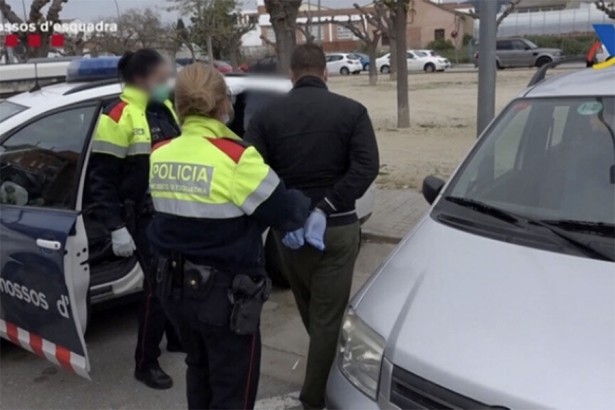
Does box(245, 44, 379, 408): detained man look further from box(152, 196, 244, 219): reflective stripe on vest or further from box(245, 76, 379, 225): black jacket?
box(152, 196, 244, 219): reflective stripe on vest

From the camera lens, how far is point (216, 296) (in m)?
2.50

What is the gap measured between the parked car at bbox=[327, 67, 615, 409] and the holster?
36cm

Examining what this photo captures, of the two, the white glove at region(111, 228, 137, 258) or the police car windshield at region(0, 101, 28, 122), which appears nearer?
the white glove at region(111, 228, 137, 258)

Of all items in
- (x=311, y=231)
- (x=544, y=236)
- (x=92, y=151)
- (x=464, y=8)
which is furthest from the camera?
(x=464, y=8)

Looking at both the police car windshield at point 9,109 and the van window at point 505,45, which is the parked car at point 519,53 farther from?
the police car windshield at point 9,109

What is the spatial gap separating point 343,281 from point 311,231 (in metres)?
0.46

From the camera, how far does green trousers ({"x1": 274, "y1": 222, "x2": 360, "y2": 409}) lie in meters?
3.26

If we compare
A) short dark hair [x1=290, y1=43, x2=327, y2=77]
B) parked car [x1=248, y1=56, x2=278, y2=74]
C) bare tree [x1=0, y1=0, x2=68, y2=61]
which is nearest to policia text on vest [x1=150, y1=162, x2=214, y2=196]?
short dark hair [x1=290, y1=43, x2=327, y2=77]

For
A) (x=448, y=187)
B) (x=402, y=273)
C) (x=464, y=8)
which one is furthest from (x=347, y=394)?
(x=464, y=8)

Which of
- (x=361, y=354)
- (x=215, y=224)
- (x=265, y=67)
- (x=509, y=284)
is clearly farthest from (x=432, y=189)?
(x=265, y=67)

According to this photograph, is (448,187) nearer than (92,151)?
Yes

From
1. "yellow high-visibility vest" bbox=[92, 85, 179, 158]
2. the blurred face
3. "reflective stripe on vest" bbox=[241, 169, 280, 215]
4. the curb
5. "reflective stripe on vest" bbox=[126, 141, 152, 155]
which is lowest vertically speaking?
the curb

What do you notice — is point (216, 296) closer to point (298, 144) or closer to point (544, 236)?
point (298, 144)

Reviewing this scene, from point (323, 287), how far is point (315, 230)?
0.42 m
